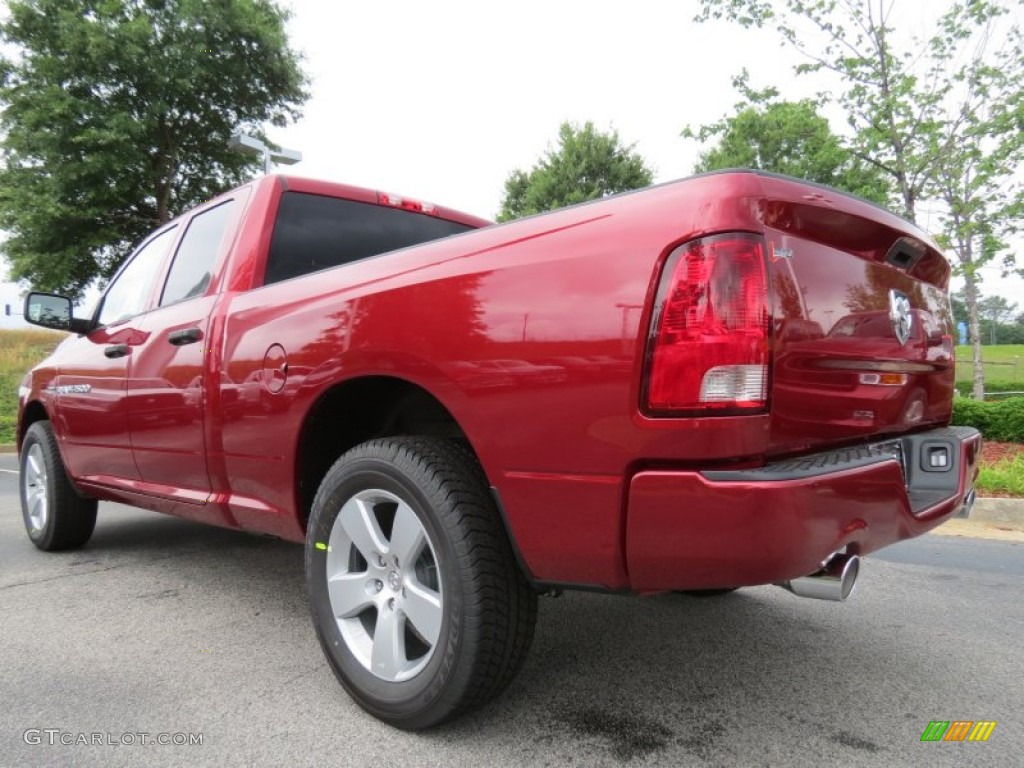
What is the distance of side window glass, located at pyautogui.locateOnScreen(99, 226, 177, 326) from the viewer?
3.58 m

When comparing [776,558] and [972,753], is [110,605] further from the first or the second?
[972,753]

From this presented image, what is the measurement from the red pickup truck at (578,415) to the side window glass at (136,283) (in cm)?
109

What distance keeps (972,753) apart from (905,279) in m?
1.35

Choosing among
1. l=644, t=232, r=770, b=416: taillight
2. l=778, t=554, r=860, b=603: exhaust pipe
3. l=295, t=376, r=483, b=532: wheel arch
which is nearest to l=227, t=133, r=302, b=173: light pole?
l=295, t=376, r=483, b=532: wheel arch

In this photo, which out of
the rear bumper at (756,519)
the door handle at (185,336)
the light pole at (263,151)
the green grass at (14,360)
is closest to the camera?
the rear bumper at (756,519)

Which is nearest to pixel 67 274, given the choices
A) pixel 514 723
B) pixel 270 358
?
pixel 270 358

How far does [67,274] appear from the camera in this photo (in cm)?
1505

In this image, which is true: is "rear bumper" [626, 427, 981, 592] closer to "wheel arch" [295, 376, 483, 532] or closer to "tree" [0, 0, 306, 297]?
"wheel arch" [295, 376, 483, 532]

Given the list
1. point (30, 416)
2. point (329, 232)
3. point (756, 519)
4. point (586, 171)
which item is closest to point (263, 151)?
point (30, 416)

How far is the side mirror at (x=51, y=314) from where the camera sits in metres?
3.86

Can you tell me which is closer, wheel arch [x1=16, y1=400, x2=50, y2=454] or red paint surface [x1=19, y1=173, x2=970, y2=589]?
red paint surface [x1=19, y1=173, x2=970, y2=589]

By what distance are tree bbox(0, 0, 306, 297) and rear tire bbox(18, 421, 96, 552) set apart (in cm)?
1129

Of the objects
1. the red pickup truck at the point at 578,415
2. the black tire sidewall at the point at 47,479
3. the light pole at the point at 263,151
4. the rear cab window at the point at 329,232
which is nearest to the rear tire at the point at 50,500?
the black tire sidewall at the point at 47,479

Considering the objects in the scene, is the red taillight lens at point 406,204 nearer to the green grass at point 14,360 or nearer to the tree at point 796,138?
the tree at point 796,138
